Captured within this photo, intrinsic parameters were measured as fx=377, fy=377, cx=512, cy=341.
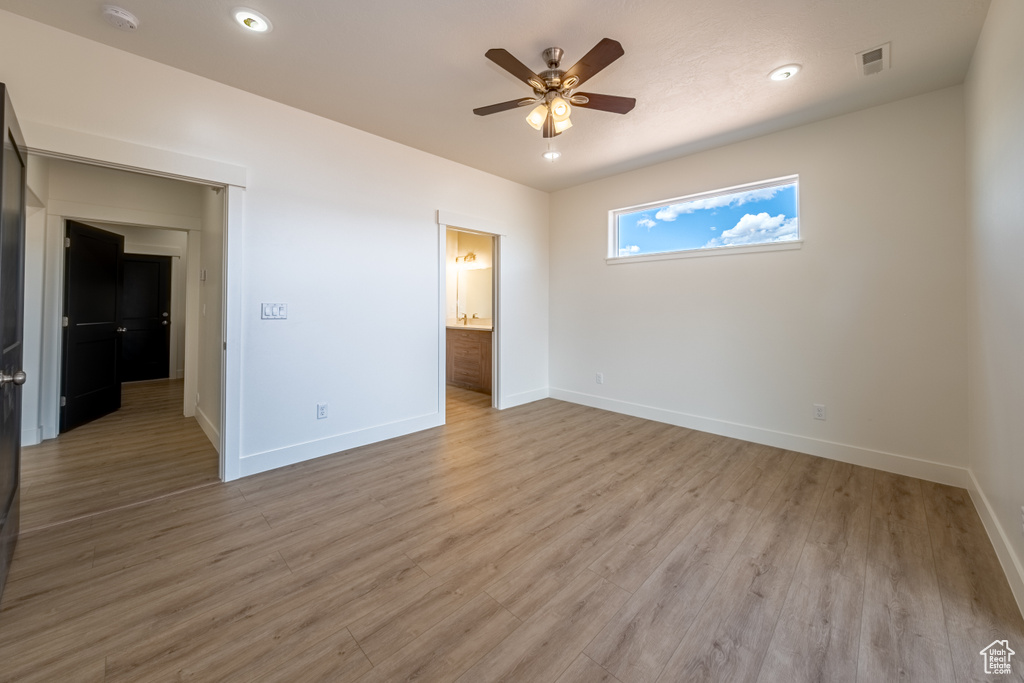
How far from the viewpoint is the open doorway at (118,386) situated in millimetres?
2602

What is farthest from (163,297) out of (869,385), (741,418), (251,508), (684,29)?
(869,385)

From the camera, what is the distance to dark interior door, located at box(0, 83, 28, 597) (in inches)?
62.2

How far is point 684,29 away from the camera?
6.79 feet

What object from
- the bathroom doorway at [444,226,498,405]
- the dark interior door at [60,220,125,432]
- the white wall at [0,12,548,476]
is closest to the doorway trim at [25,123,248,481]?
the white wall at [0,12,548,476]

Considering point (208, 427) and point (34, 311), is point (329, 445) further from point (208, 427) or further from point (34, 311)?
point (34, 311)

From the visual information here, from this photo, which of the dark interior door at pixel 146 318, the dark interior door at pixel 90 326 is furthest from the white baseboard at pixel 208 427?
the dark interior door at pixel 146 318

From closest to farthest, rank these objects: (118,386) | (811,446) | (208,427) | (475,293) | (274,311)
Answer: (274,311) < (811,446) < (208,427) < (118,386) < (475,293)

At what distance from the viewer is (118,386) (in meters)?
4.57

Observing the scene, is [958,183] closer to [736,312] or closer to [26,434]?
[736,312]

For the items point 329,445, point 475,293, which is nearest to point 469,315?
point 475,293

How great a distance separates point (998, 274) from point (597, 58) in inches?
90.1

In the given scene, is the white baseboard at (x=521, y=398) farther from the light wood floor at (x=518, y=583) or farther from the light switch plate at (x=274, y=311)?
the light switch plate at (x=274, y=311)

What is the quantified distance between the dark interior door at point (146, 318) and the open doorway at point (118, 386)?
2.30 meters

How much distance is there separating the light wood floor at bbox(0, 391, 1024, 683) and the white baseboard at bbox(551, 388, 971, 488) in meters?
0.11
